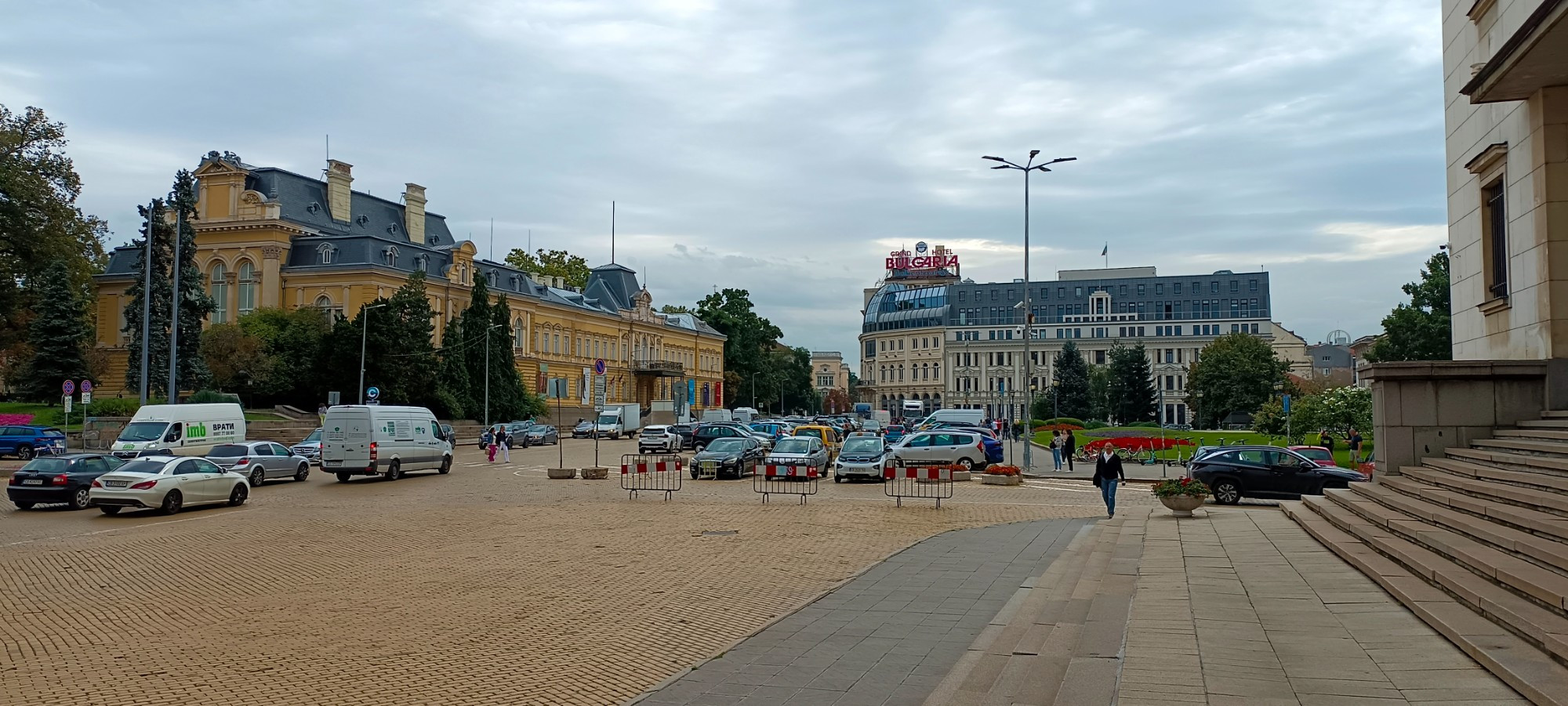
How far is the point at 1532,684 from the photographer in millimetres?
6781

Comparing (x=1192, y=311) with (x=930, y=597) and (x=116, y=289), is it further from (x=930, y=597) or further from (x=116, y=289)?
(x=930, y=597)

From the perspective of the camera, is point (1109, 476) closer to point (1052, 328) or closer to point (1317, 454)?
point (1317, 454)

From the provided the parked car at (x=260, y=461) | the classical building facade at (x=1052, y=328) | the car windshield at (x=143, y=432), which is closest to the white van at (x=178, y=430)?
the car windshield at (x=143, y=432)

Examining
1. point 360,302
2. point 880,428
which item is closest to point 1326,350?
point 880,428

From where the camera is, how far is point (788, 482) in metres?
29.3

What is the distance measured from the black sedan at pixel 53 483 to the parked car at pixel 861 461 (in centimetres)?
1842

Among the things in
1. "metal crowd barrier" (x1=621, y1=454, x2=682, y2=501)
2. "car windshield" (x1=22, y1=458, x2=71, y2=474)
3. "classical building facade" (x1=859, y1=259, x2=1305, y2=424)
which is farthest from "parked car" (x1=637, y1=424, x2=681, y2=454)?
"classical building facade" (x1=859, y1=259, x2=1305, y2=424)

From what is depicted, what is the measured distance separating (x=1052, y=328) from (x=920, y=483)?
116m

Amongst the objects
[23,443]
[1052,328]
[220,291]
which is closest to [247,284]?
[220,291]

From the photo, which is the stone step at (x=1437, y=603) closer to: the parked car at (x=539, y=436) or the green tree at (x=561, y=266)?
the parked car at (x=539, y=436)

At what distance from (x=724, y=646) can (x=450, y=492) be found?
69.7ft

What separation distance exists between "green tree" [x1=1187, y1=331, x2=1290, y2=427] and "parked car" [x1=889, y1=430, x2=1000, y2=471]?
4806 centimetres

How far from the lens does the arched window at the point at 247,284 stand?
3051 inches

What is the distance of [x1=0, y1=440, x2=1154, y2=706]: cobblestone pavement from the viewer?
28.4 ft
